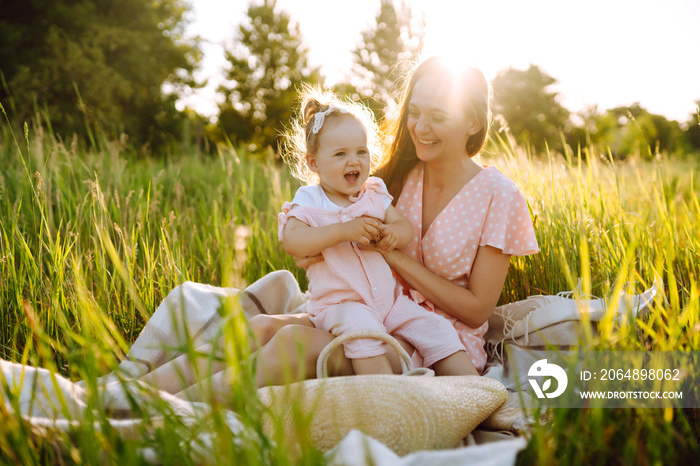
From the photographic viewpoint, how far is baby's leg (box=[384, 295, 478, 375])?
193cm

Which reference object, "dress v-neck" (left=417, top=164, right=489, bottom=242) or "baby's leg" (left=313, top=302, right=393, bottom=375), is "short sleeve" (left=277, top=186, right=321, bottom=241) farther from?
"dress v-neck" (left=417, top=164, right=489, bottom=242)

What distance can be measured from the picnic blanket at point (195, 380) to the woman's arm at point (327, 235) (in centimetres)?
31

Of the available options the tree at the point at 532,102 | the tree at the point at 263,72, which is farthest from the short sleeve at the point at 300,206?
the tree at the point at 532,102

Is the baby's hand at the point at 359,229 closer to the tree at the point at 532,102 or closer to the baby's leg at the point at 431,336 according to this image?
the baby's leg at the point at 431,336

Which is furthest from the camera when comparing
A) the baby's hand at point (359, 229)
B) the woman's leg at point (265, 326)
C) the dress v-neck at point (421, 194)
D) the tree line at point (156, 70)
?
the tree line at point (156, 70)

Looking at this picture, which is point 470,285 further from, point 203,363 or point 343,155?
point 203,363

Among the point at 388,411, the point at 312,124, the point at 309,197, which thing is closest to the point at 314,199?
the point at 309,197

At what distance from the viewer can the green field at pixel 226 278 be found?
1063 mm

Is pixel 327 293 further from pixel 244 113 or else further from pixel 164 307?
pixel 244 113

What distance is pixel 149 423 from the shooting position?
1040mm

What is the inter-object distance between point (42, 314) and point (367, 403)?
1537 millimetres

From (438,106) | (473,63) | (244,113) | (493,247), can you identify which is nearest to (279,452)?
(493,247)

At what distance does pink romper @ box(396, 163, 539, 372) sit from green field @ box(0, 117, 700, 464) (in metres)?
0.27

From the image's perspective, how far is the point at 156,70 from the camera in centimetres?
1934
